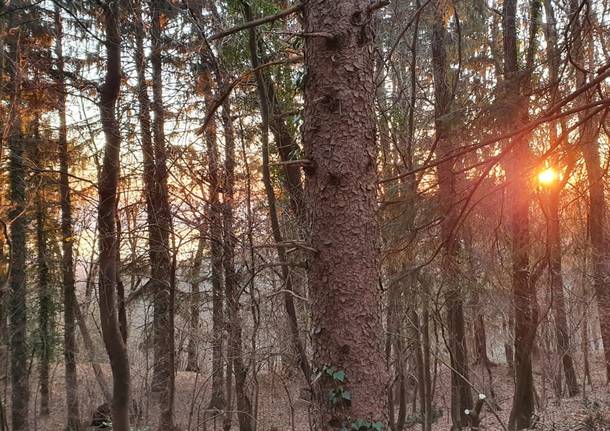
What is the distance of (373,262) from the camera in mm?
2336

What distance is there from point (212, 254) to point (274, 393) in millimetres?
2513

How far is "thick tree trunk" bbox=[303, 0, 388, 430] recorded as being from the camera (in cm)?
222

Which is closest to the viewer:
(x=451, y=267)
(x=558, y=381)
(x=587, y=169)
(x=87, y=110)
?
(x=587, y=169)

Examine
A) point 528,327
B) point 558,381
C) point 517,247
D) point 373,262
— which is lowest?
point 558,381

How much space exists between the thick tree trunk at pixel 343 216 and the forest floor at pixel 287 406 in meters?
5.72

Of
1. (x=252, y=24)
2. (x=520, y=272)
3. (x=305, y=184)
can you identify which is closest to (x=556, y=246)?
(x=520, y=272)

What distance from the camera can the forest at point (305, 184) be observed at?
2344mm

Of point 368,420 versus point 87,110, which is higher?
point 87,110

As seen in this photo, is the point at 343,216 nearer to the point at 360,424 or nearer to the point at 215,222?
the point at 360,424

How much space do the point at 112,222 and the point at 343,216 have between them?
403 cm

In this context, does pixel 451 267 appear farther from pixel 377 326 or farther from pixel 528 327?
pixel 377 326

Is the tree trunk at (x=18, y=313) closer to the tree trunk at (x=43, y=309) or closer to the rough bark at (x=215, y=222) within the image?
the tree trunk at (x=43, y=309)

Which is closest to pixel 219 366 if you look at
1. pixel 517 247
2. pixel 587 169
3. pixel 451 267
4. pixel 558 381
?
pixel 451 267

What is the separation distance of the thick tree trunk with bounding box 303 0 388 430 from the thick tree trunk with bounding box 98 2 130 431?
342 cm
